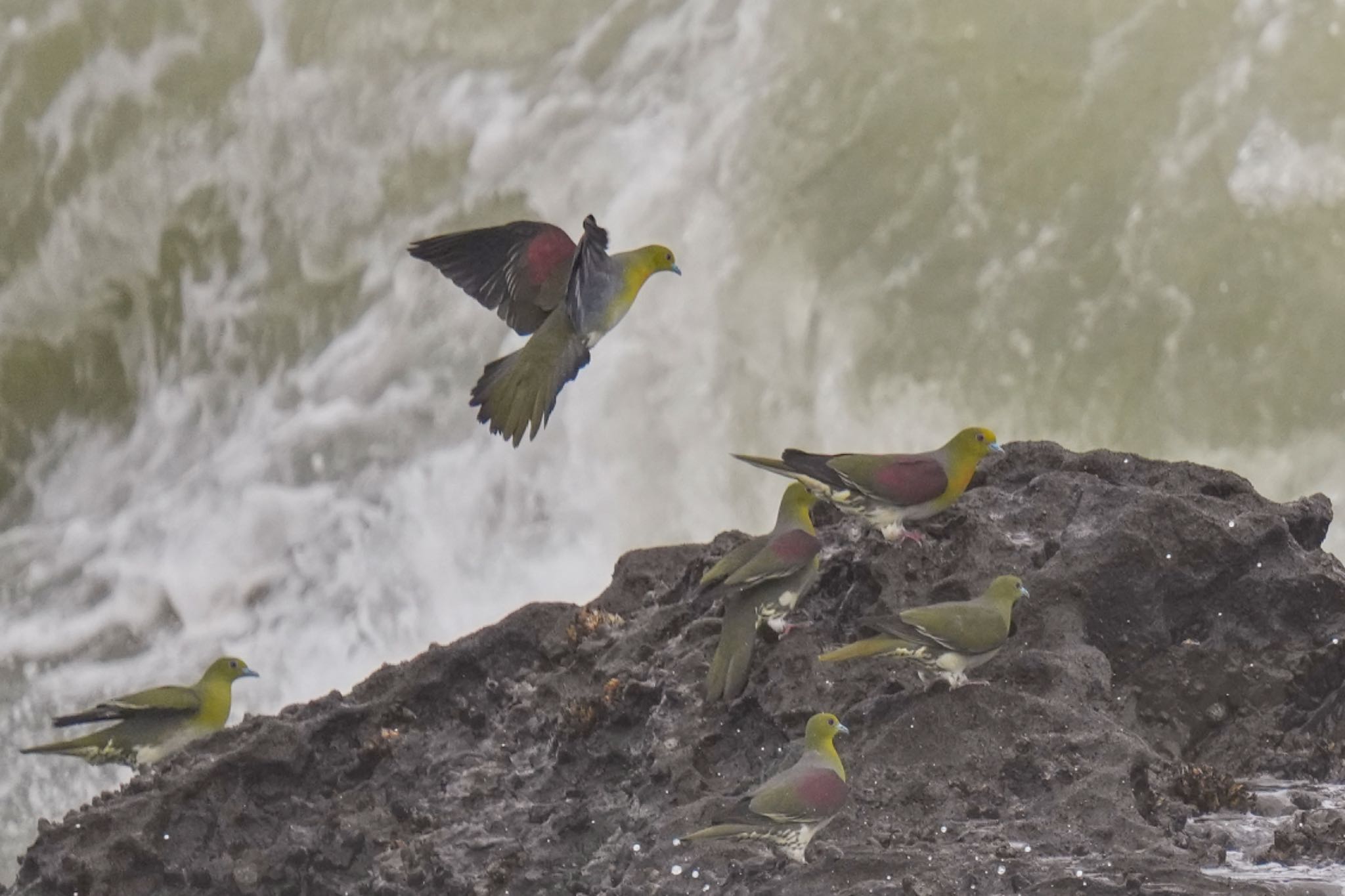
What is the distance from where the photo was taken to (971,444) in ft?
21.6

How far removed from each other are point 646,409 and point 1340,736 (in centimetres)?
931

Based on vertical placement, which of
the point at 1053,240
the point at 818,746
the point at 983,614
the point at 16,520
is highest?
the point at 1053,240

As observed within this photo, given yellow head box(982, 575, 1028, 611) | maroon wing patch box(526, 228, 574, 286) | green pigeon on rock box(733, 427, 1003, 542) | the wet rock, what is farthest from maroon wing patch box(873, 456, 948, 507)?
the wet rock

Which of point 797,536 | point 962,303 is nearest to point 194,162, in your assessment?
point 962,303

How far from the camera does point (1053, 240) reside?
14.7 m

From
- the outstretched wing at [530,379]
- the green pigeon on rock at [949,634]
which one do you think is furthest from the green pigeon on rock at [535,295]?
the green pigeon on rock at [949,634]

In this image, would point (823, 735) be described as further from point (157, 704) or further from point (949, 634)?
point (157, 704)

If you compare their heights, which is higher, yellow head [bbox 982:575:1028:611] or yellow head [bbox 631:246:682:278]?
yellow head [bbox 631:246:682:278]

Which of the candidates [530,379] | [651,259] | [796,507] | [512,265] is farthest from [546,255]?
[796,507]

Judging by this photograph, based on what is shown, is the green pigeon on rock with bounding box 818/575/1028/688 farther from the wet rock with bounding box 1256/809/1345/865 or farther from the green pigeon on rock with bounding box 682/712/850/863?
the wet rock with bounding box 1256/809/1345/865

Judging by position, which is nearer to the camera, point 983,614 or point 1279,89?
point 983,614

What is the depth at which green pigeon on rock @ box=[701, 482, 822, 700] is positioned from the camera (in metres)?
6.02

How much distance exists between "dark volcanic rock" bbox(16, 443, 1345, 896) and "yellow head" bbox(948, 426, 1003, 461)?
242mm

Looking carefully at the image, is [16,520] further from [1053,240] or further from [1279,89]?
[1279,89]
